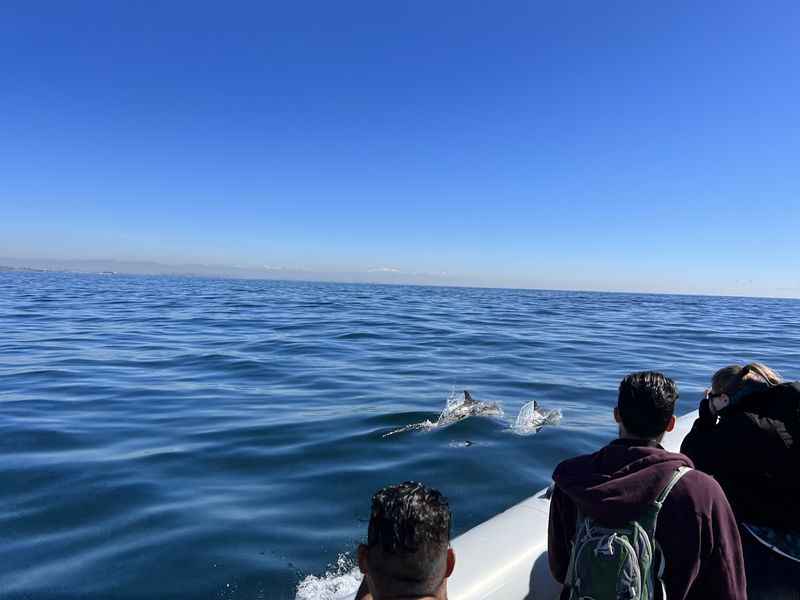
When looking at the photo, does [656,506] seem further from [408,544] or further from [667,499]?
[408,544]

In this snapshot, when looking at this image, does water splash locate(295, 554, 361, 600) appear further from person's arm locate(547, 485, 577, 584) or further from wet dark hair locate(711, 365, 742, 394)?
wet dark hair locate(711, 365, 742, 394)

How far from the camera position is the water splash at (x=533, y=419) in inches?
381

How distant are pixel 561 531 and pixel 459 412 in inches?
295

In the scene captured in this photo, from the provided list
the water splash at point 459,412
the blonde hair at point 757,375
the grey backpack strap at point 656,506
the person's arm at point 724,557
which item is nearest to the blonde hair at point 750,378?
the blonde hair at point 757,375

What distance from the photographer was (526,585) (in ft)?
12.7

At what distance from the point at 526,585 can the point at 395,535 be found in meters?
2.47

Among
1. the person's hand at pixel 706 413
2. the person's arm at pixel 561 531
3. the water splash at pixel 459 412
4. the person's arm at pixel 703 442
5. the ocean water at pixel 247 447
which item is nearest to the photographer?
the person's arm at pixel 561 531

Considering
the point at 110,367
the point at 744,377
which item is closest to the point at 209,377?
the point at 110,367

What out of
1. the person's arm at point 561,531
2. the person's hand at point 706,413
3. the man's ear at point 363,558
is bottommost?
the person's arm at point 561,531

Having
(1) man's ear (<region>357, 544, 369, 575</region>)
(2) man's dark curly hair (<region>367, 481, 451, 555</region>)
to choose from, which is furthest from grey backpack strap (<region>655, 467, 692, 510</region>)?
(1) man's ear (<region>357, 544, 369, 575</region>)

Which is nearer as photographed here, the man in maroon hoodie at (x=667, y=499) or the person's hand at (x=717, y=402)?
the man in maroon hoodie at (x=667, y=499)

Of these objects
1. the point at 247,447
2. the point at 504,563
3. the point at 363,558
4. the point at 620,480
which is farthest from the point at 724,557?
the point at 247,447

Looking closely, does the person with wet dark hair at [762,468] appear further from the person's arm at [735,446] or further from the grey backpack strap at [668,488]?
the grey backpack strap at [668,488]

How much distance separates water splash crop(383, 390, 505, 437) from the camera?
9.90 m
